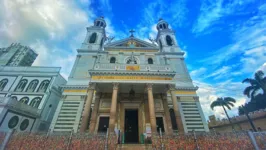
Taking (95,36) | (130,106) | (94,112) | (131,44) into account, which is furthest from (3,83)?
(131,44)

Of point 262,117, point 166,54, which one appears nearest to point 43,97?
point 166,54

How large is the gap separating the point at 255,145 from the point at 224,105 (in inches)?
1014

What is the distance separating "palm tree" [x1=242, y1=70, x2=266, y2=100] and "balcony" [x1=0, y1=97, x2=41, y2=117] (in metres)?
35.3

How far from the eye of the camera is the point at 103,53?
58.5 ft

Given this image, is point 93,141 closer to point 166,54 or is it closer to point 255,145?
point 255,145

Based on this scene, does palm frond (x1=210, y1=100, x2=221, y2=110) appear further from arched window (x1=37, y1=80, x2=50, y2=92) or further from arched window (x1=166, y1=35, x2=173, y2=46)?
arched window (x1=37, y1=80, x2=50, y2=92)

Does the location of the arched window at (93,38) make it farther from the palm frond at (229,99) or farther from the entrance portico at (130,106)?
the palm frond at (229,99)

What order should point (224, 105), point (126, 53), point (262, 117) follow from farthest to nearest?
point (224, 105) < point (262, 117) < point (126, 53)

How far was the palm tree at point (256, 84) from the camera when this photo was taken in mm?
21734

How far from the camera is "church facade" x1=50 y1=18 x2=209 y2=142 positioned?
11.4m

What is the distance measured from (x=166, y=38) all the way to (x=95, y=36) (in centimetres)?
1252

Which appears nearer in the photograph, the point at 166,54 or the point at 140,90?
the point at 140,90

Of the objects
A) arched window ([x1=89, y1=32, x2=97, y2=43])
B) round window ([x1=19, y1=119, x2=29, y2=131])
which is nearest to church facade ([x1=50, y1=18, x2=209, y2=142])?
arched window ([x1=89, y1=32, x2=97, y2=43])

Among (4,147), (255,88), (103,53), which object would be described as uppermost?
(103,53)
